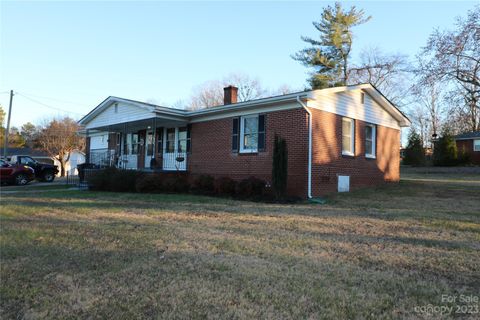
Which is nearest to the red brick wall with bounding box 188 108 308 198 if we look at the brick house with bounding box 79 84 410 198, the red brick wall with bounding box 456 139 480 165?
the brick house with bounding box 79 84 410 198

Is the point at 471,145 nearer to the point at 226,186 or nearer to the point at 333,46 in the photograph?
the point at 333,46

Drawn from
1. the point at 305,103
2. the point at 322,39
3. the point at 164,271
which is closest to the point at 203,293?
the point at 164,271

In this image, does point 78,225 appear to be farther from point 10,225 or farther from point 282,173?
point 282,173

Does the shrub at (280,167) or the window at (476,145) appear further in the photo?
the window at (476,145)

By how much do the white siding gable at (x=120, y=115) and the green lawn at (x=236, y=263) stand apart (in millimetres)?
9111

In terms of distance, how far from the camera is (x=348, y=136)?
15.6m

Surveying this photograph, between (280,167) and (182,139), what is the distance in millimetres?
7259

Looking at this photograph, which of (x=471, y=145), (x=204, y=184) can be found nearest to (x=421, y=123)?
(x=471, y=145)

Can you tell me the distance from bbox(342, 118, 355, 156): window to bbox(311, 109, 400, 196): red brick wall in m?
0.20

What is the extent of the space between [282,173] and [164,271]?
8130mm

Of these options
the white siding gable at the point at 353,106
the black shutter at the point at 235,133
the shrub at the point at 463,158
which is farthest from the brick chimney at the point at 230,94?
the shrub at the point at 463,158

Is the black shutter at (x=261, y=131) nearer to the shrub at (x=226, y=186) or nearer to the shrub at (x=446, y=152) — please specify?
the shrub at (x=226, y=186)

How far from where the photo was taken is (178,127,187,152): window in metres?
18.4

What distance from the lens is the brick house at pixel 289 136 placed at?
13.7m
